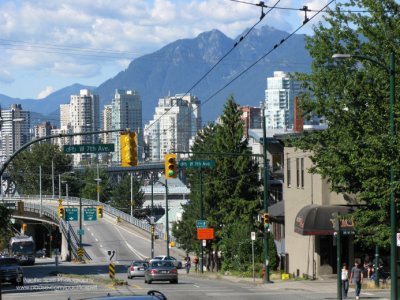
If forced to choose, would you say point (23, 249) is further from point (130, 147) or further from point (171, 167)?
point (130, 147)

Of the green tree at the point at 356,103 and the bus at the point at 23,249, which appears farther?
the bus at the point at 23,249

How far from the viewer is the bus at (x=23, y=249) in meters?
98.1

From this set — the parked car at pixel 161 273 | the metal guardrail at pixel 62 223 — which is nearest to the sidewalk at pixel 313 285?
the parked car at pixel 161 273

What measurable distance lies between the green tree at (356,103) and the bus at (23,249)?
58.9 m

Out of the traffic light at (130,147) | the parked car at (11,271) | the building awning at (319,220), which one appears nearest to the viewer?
the traffic light at (130,147)

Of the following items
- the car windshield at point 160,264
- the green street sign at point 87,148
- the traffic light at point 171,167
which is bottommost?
the car windshield at point 160,264

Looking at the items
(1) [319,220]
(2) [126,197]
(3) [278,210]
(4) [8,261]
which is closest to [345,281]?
(1) [319,220]

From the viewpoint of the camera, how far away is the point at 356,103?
40.6 meters

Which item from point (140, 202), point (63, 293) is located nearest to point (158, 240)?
point (140, 202)

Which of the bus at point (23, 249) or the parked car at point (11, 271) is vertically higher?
the parked car at point (11, 271)

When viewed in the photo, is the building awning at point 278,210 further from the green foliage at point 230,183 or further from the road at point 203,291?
the road at point 203,291

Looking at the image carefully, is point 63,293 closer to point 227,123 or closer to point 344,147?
point 344,147

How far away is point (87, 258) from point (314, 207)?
57174 mm

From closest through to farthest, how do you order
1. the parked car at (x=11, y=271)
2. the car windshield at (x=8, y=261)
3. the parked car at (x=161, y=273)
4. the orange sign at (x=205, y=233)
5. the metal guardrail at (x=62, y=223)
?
1. the parked car at (x=161, y=273)
2. the parked car at (x=11, y=271)
3. the car windshield at (x=8, y=261)
4. the orange sign at (x=205, y=233)
5. the metal guardrail at (x=62, y=223)
